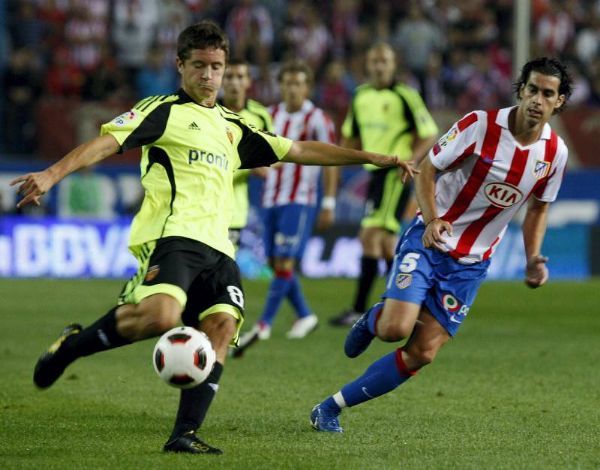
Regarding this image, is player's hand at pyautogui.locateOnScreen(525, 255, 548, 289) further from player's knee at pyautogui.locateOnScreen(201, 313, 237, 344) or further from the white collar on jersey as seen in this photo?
player's knee at pyautogui.locateOnScreen(201, 313, 237, 344)

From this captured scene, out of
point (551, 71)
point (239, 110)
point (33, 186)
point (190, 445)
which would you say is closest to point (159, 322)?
point (190, 445)

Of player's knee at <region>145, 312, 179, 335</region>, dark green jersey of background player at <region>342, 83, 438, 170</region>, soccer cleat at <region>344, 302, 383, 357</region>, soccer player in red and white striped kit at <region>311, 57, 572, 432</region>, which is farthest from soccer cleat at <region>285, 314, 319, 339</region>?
player's knee at <region>145, 312, 179, 335</region>

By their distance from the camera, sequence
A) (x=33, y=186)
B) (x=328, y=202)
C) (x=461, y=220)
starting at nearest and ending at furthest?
(x=33, y=186) < (x=461, y=220) < (x=328, y=202)

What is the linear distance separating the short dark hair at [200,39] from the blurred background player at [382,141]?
6.21 m

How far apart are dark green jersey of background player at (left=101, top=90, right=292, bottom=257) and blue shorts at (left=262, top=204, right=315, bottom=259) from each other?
504cm

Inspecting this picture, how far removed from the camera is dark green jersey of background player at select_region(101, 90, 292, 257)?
6074 mm

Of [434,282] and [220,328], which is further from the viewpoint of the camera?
[434,282]

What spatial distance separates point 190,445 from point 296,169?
5.91 m

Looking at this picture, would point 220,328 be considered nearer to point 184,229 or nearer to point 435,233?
point 184,229

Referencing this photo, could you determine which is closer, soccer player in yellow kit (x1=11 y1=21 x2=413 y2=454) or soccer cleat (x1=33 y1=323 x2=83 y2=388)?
soccer player in yellow kit (x1=11 y1=21 x2=413 y2=454)

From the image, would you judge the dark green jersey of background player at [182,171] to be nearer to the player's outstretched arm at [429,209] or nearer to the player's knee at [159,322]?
the player's knee at [159,322]

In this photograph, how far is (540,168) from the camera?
674cm

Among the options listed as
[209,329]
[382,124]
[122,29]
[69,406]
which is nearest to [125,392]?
[69,406]

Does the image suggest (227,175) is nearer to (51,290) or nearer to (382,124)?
(382,124)
